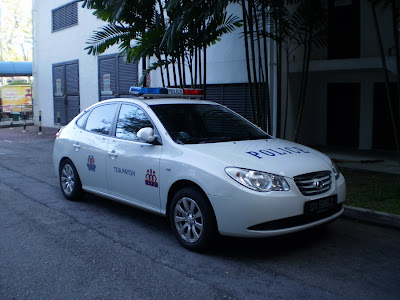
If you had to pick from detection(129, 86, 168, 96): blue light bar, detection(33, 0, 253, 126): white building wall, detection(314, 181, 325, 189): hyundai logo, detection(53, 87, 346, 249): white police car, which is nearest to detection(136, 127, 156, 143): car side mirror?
detection(53, 87, 346, 249): white police car

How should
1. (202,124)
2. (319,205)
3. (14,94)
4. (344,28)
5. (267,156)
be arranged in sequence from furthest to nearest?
(14,94), (344,28), (202,124), (267,156), (319,205)

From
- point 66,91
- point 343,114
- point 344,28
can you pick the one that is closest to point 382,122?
point 343,114

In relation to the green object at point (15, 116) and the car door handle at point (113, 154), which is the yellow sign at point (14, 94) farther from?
the car door handle at point (113, 154)

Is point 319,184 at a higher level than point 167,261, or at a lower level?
higher

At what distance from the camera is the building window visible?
69.5 ft

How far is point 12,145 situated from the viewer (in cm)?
1591

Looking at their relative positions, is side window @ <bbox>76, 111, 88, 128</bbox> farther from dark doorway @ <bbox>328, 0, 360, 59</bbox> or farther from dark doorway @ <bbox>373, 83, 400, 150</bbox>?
dark doorway @ <bbox>373, 83, 400, 150</bbox>

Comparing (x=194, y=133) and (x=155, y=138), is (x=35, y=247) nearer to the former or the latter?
(x=155, y=138)

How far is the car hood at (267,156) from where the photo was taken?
4633mm

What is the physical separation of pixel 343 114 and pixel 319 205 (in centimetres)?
883

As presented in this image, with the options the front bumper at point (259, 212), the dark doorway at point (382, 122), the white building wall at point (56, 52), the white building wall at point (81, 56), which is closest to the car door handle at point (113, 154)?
the front bumper at point (259, 212)

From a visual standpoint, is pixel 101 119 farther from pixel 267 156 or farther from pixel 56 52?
pixel 56 52

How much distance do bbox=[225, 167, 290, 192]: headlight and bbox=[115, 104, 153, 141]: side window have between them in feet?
5.23

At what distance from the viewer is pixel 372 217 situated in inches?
241
